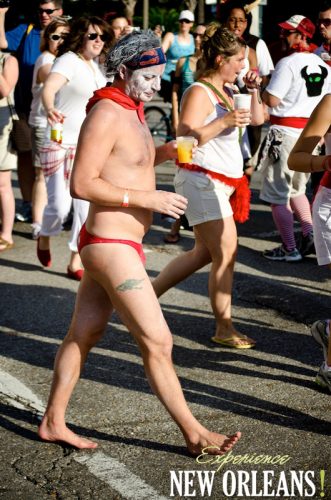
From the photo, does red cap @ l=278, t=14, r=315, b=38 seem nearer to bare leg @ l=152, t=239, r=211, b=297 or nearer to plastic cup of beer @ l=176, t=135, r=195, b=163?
bare leg @ l=152, t=239, r=211, b=297

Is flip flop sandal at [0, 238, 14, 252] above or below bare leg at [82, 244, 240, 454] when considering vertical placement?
below

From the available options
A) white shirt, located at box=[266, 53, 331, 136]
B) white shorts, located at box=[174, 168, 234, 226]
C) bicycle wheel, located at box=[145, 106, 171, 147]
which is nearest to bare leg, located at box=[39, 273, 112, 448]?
white shorts, located at box=[174, 168, 234, 226]

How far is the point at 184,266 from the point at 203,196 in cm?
53

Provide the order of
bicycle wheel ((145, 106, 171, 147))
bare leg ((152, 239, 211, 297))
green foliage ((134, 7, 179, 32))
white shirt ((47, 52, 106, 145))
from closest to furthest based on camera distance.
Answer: bare leg ((152, 239, 211, 297)) → white shirt ((47, 52, 106, 145)) → bicycle wheel ((145, 106, 171, 147)) → green foliage ((134, 7, 179, 32))

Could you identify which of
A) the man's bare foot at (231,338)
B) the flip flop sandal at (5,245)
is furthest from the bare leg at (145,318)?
the flip flop sandal at (5,245)

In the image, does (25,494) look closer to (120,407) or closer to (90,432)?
(90,432)

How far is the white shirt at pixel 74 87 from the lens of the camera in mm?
7895

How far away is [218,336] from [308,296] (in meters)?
1.36

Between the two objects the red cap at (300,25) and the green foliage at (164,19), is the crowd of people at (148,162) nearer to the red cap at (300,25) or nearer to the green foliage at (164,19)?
the red cap at (300,25)

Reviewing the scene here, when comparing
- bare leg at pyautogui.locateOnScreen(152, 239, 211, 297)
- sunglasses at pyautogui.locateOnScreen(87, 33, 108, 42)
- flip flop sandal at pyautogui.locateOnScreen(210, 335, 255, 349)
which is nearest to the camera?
flip flop sandal at pyautogui.locateOnScreen(210, 335, 255, 349)

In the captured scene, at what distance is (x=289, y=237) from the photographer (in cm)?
879

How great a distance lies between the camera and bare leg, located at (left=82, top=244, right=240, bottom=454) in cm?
448

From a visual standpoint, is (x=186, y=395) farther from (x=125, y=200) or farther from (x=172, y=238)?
(x=172, y=238)

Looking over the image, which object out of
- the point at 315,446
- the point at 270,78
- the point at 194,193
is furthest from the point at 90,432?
the point at 270,78
